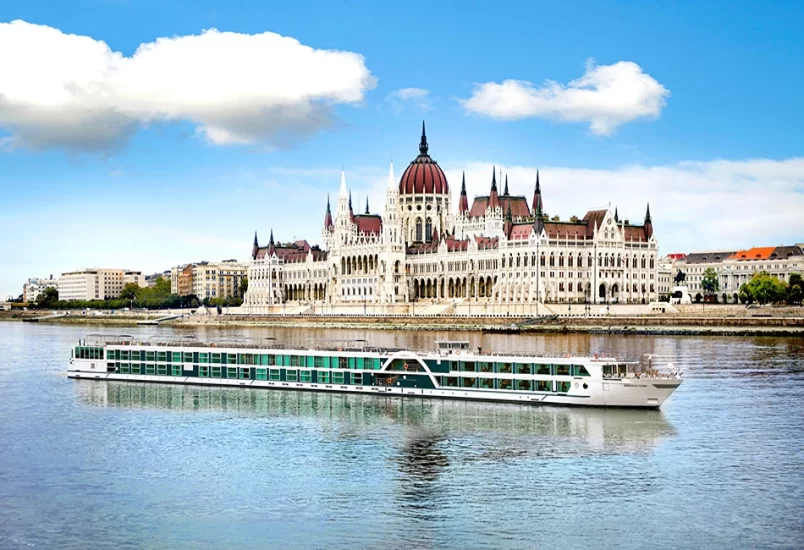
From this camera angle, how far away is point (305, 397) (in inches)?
2084

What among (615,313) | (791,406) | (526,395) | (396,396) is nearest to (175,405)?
(396,396)

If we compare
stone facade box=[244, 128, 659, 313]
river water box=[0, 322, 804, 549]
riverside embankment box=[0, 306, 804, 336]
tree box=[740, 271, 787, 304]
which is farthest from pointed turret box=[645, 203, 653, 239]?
river water box=[0, 322, 804, 549]

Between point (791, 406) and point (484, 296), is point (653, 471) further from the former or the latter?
point (484, 296)

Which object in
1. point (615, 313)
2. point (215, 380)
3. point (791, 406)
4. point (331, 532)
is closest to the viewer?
point (331, 532)

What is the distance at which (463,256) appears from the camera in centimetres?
16262

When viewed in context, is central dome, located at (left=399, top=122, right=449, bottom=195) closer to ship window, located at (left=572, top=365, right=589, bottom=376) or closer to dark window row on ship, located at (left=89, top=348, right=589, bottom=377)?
dark window row on ship, located at (left=89, top=348, right=589, bottom=377)

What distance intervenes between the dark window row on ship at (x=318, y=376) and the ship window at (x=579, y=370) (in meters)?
0.57

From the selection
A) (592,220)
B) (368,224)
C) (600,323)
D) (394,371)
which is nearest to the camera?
(394,371)

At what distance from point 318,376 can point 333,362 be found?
1047mm

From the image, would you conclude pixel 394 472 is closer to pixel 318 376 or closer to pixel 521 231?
pixel 318 376

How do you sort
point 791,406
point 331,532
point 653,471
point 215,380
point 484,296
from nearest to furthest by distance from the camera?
point 331,532, point 653,471, point 791,406, point 215,380, point 484,296

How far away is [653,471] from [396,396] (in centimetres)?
1933

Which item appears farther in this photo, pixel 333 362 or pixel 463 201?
pixel 463 201

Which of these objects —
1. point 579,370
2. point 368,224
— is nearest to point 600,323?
point 579,370
